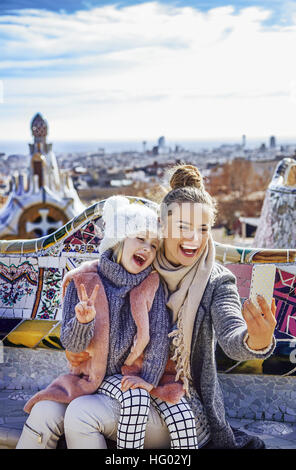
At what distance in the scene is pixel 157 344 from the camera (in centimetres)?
257

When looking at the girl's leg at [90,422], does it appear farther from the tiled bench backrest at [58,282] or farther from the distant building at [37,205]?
the distant building at [37,205]

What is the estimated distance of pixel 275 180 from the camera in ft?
27.2

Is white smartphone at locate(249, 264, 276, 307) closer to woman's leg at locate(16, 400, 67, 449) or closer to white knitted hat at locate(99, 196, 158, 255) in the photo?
white knitted hat at locate(99, 196, 158, 255)

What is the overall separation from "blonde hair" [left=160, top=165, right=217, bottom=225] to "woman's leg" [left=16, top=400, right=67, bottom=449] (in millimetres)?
945

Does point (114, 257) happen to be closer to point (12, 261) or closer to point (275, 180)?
point (12, 261)

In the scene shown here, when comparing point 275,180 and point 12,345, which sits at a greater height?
point 275,180

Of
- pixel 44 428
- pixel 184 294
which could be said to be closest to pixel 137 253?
pixel 184 294

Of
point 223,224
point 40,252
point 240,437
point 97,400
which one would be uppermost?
point 40,252

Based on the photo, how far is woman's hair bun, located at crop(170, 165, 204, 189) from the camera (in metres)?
2.74

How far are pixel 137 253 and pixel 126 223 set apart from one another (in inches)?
5.6

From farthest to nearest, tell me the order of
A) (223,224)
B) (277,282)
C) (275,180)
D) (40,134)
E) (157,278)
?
(223,224), (40,134), (275,180), (277,282), (157,278)

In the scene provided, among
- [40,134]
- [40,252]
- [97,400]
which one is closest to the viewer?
[97,400]

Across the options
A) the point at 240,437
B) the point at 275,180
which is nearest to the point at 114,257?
the point at 240,437

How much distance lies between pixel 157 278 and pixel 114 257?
21cm
